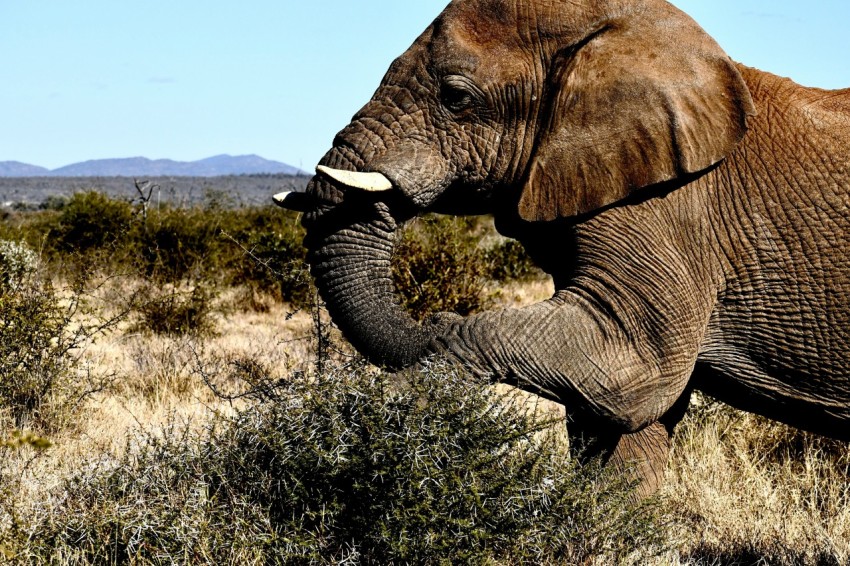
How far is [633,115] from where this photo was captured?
446cm

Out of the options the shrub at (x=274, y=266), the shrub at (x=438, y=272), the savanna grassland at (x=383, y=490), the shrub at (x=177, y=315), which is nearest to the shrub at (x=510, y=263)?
the shrub at (x=274, y=266)

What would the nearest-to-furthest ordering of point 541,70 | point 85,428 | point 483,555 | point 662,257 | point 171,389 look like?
point 483,555 < point 662,257 < point 541,70 < point 85,428 < point 171,389

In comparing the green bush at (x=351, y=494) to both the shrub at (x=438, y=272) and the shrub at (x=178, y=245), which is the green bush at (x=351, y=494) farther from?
the shrub at (x=178, y=245)

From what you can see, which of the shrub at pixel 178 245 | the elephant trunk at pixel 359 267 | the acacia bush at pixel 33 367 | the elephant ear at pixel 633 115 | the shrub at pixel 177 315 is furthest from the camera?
the shrub at pixel 178 245

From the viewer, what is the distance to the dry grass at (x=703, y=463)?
5.08 metres

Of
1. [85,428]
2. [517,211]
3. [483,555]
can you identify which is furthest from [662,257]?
[85,428]

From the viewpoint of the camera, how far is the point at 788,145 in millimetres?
4535

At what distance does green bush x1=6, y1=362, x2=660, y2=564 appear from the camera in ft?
12.8

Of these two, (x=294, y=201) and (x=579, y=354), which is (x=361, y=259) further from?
(x=579, y=354)

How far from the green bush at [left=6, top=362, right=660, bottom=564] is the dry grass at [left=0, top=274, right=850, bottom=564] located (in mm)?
356

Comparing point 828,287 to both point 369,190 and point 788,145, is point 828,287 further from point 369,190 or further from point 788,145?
point 369,190

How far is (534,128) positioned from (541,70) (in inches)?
9.7

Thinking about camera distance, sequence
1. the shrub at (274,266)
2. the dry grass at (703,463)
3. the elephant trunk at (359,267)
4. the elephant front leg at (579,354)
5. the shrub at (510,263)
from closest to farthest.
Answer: the elephant front leg at (579,354) < the elephant trunk at (359,267) < the dry grass at (703,463) < the shrub at (274,266) < the shrub at (510,263)

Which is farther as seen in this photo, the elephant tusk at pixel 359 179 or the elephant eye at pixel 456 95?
the elephant eye at pixel 456 95
